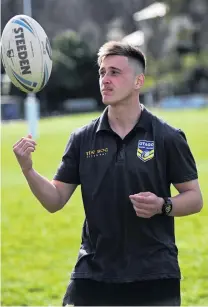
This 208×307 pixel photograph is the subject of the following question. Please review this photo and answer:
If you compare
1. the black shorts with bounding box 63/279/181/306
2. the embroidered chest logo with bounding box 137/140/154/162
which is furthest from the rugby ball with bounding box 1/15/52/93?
the black shorts with bounding box 63/279/181/306

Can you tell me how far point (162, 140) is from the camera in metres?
3.68

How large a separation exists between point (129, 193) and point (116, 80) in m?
0.60

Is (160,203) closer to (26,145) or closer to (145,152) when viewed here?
(145,152)

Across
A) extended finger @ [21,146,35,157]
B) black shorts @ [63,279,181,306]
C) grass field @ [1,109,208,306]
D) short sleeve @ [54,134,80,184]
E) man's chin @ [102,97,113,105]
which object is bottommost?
grass field @ [1,109,208,306]

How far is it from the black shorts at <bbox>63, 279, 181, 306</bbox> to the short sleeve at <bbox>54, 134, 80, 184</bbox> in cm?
58

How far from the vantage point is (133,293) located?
3.61 m

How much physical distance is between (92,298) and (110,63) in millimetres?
1237

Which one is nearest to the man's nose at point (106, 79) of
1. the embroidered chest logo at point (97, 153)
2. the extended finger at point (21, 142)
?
the embroidered chest logo at point (97, 153)

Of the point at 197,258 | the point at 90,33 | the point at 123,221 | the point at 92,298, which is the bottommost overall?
the point at 197,258

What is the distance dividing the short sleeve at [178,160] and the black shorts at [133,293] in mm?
544

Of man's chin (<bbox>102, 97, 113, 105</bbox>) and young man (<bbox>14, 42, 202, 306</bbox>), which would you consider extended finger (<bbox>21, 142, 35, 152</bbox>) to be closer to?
young man (<bbox>14, 42, 202, 306</bbox>)

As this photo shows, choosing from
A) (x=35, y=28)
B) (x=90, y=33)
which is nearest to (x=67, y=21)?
(x=90, y=33)

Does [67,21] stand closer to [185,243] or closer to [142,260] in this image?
[185,243]

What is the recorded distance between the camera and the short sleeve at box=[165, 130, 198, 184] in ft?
12.1
